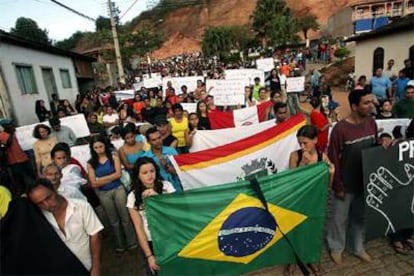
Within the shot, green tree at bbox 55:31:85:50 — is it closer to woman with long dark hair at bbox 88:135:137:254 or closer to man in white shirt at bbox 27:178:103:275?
woman with long dark hair at bbox 88:135:137:254

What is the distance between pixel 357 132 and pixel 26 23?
267 ft

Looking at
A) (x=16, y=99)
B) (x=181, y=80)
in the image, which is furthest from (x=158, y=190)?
(x=16, y=99)

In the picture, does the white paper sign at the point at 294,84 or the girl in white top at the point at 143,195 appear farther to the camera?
the white paper sign at the point at 294,84

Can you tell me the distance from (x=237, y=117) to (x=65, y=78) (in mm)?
14681

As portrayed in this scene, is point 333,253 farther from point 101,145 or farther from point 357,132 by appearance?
point 101,145

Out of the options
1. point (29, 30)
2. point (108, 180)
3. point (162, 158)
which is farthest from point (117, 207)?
point (29, 30)

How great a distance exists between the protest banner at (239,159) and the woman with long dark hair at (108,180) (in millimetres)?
810

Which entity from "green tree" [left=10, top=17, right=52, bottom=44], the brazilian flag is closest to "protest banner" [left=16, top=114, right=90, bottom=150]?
the brazilian flag

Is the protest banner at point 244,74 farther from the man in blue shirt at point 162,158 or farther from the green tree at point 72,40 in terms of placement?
the green tree at point 72,40

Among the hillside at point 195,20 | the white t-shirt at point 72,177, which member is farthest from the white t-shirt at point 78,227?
the hillside at point 195,20

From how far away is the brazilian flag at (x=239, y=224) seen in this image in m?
3.20

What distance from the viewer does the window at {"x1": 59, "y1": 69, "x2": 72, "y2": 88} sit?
60.7 ft

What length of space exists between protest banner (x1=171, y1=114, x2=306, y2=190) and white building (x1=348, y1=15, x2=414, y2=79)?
12.0 metres

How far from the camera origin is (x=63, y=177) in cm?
413
